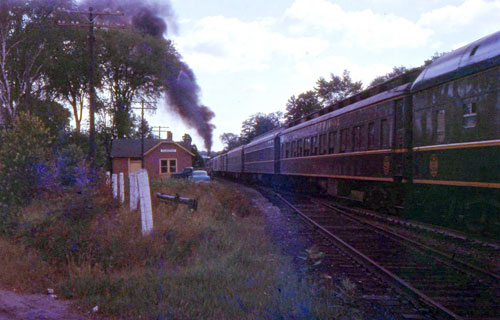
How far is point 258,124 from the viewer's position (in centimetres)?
6356

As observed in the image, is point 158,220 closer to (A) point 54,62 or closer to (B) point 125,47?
(A) point 54,62

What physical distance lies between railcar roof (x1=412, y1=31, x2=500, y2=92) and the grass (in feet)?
15.8

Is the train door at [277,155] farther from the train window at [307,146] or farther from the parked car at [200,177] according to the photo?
the train window at [307,146]

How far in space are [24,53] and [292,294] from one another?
103 ft

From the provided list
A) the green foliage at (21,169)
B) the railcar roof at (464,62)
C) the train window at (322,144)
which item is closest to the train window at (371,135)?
the railcar roof at (464,62)

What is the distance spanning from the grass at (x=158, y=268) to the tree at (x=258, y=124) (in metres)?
53.3

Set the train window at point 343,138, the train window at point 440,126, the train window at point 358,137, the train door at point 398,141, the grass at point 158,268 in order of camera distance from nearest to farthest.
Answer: the grass at point 158,268, the train window at point 440,126, the train door at point 398,141, the train window at point 358,137, the train window at point 343,138

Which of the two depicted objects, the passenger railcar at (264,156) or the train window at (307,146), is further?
the passenger railcar at (264,156)

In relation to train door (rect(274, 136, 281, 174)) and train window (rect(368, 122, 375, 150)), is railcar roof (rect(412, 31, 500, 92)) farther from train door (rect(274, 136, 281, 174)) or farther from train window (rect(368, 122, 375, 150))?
train door (rect(274, 136, 281, 174))

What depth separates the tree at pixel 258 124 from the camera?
63219 millimetres

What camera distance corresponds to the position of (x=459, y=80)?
29.8ft

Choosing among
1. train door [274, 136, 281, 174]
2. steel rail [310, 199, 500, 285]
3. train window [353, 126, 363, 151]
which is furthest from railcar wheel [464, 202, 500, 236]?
train door [274, 136, 281, 174]

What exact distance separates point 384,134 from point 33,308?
953 cm

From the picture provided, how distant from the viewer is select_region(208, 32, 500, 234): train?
829 cm
